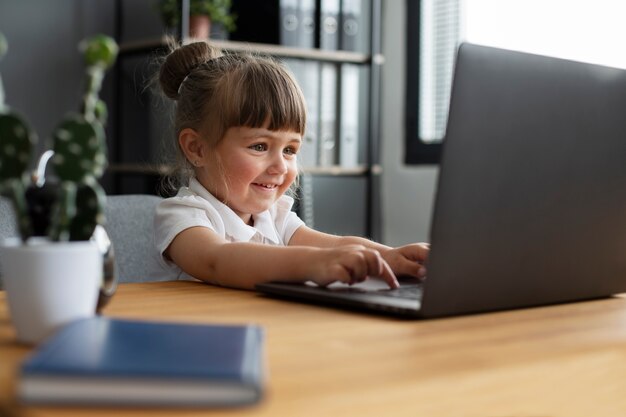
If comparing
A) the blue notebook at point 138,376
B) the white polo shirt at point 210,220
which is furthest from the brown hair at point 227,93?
the blue notebook at point 138,376

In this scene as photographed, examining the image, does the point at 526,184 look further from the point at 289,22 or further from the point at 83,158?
the point at 289,22

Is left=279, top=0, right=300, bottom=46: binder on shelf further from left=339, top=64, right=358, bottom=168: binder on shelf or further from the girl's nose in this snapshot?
the girl's nose

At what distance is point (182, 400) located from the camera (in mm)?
442

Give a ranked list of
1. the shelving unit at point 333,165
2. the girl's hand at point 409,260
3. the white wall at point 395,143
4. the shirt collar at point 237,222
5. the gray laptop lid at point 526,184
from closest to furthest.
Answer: the gray laptop lid at point 526,184
the girl's hand at point 409,260
the shirt collar at point 237,222
the shelving unit at point 333,165
the white wall at point 395,143

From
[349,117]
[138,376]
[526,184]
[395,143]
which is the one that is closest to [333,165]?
[349,117]

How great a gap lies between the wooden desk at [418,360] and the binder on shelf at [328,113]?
207 centimetres

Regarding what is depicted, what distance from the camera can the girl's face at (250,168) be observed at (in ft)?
4.46

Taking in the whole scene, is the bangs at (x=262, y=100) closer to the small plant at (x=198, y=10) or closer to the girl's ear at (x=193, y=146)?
the girl's ear at (x=193, y=146)

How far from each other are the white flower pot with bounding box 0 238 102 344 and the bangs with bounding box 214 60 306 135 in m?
0.77

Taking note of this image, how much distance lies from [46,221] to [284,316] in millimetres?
251

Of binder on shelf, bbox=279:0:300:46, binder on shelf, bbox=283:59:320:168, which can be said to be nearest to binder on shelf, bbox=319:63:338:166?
binder on shelf, bbox=283:59:320:168

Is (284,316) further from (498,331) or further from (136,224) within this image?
(136,224)

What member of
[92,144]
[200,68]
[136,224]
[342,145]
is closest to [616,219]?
[92,144]

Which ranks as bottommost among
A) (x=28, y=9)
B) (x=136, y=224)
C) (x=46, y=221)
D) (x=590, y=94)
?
(x=136, y=224)
